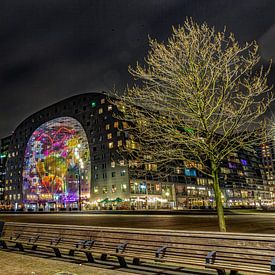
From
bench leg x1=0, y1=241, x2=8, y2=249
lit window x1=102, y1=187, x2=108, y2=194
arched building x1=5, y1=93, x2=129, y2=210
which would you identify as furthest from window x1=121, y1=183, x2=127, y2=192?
bench leg x1=0, y1=241, x2=8, y2=249

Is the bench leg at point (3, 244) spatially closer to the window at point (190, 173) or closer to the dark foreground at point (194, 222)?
the dark foreground at point (194, 222)

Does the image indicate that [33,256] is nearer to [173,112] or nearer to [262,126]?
[173,112]

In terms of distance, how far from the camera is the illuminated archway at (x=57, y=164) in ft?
317

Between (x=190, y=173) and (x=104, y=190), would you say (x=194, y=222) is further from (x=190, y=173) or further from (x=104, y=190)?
(x=190, y=173)

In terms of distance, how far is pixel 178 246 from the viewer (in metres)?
7.89

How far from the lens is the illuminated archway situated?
3809 inches

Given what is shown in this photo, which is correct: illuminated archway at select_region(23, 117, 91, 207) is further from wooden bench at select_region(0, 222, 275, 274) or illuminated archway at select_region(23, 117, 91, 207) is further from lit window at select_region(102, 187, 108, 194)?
wooden bench at select_region(0, 222, 275, 274)

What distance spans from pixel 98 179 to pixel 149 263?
8021 centimetres

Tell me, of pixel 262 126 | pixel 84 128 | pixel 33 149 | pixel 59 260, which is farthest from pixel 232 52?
pixel 33 149

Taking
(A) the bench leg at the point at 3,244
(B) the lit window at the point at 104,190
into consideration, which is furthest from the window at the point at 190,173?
(A) the bench leg at the point at 3,244

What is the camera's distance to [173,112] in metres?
13.4

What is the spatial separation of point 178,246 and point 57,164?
4081 inches

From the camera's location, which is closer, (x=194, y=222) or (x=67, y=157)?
(x=194, y=222)

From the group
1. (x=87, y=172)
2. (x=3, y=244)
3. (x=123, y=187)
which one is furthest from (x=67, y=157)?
(x=3, y=244)
